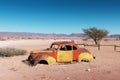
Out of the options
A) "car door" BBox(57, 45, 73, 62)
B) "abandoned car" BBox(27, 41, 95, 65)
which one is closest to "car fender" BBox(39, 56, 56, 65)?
"abandoned car" BBox(27, 41, 95, 65)

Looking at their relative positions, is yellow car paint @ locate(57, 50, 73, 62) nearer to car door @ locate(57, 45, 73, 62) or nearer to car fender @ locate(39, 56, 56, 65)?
car door @ locate(57, 45, 73, 62)

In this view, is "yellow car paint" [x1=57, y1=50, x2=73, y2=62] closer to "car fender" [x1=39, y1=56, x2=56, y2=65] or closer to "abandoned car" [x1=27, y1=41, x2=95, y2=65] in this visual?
"abandoned car" [x1=27, y1=41, x2=95, y2=65]

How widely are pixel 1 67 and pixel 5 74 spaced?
208cm

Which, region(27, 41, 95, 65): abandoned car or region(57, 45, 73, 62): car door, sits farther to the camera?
region(57, 45, 73, 62): car door

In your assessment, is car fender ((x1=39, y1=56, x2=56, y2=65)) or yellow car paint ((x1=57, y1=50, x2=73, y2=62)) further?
yellow car paint ((x1=57, y1=50, x2=73, y2=62))

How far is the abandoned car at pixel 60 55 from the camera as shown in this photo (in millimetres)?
13719

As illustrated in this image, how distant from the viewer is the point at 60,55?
14.0 metres

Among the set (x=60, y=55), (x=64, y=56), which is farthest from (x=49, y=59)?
(x=64, y=56)

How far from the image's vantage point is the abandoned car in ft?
45.0

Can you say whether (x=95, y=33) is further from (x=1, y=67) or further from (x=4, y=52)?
(x=1, y=67)

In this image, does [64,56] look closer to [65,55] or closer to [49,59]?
[65,55]

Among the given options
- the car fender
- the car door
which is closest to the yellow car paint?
the car door

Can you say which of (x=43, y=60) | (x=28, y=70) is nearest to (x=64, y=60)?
(x=43, y=60)

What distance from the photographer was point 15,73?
11.4 metres
